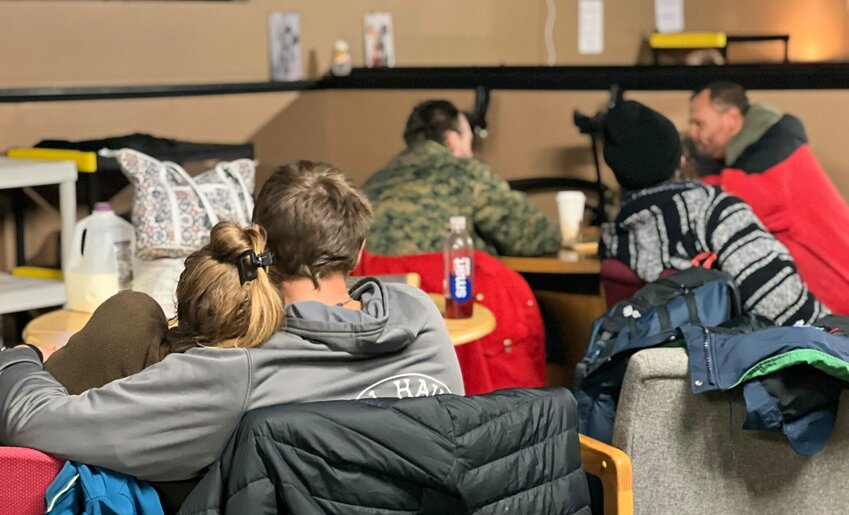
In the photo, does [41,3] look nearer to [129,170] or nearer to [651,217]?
[129,170]

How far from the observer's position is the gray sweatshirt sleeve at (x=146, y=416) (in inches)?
65.2

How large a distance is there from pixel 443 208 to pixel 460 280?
2.54 feet

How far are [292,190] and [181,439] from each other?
0.47m

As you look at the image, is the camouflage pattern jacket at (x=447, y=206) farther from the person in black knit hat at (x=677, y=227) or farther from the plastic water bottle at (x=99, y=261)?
the plastic water bottle at (x=99, y=261)

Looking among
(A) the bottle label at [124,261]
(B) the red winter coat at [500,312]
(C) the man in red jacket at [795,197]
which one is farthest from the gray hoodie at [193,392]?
(C) the man in red jacket at [795,197]

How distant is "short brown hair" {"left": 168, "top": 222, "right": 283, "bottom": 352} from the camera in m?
1.77

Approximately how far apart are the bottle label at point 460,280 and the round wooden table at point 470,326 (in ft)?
0.18

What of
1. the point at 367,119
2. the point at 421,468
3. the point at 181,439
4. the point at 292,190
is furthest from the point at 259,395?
the point at 367,119

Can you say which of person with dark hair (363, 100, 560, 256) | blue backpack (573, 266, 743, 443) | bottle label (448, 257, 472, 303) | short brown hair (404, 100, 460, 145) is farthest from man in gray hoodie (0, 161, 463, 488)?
short brown hair (404, 100, 460, 145)

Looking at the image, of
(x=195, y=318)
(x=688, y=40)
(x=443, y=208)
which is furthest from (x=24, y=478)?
(x=688, y=40)

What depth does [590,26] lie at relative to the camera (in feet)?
20.7

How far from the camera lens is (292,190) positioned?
6.45ft

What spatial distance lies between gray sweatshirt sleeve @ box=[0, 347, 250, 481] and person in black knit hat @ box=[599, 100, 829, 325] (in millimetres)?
1685

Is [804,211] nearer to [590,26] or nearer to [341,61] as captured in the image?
[341,61]
